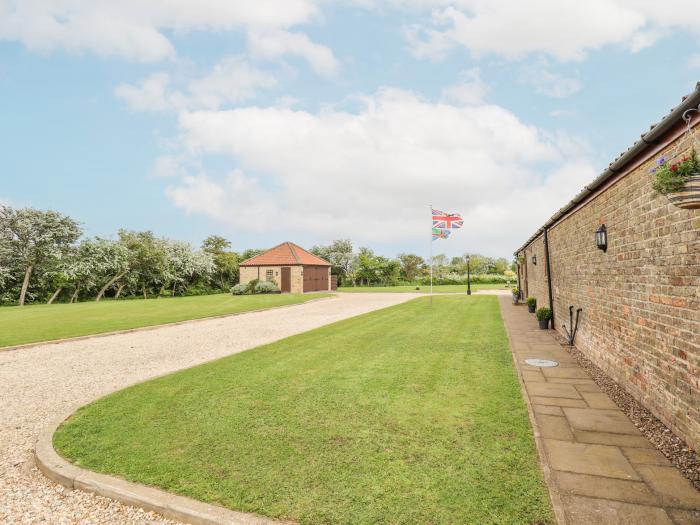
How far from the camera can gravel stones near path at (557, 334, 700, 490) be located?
116 inches

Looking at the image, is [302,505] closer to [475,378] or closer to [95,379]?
[475,378]

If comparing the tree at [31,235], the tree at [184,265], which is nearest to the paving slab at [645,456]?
the tree at [31,235]

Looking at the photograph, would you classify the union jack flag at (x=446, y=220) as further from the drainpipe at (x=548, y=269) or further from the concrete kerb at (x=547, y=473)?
the concrete kerb at (x=547, y=473)

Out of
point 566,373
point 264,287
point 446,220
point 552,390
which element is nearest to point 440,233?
point 446,220

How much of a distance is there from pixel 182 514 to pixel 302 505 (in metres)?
0.88

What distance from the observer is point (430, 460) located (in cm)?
309

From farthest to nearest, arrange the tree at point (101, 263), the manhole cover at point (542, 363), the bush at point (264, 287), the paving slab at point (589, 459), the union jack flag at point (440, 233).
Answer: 1. the bush at point (264, 287)
2. the tree at point (101, 263)
3. the union jack flag at point (440, 233)
4. the manhole cover at point (542, 363)
5. the paving slab at point (589, 459)

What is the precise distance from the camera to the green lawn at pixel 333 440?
8.31 ft

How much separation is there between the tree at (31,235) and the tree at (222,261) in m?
14.3

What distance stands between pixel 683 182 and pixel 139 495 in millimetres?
4742

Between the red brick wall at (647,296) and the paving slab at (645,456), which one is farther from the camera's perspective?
the red brick wall at (647,296)

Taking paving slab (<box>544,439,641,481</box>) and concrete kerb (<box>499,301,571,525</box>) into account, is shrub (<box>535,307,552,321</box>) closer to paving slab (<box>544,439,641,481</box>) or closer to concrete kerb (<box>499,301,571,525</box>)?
concrete kerb (<box>499,301,571,525</box>)

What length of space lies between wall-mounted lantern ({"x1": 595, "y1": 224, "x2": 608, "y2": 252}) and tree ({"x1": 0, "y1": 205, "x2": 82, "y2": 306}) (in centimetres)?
3534

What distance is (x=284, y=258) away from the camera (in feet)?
114
